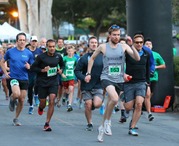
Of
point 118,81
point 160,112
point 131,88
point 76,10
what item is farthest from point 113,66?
point 76,10

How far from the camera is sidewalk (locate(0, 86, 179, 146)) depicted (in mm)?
10258

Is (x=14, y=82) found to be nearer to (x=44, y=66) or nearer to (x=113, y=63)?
(x=44, y=66)

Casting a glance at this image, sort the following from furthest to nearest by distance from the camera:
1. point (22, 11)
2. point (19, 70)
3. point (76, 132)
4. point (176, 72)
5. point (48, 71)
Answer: point (22, 11), point (176, 72), point (19, 70), point (48, 71), point (76, 132)

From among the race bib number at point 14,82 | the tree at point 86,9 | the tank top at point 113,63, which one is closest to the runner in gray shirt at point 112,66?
the tank top at point 113,63

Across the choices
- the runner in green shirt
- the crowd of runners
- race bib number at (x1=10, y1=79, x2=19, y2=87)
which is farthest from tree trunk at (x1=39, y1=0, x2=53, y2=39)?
race bib number at (x1=10, y1=79, x2=19, y2=87)

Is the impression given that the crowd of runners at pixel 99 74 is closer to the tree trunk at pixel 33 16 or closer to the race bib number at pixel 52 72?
the race bib number at pixel 52 72

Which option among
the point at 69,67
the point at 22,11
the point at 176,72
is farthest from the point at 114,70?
the point at 22,11

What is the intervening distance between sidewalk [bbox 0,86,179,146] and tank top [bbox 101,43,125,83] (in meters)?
1.14

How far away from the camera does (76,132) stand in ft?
37.9

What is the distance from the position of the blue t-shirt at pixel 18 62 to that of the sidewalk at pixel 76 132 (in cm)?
108

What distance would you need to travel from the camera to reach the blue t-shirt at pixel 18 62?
12.4 metres

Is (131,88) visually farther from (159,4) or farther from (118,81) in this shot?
(159,4)

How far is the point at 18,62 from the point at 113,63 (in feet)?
9.12

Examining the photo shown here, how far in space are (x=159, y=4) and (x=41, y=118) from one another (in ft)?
15.8
